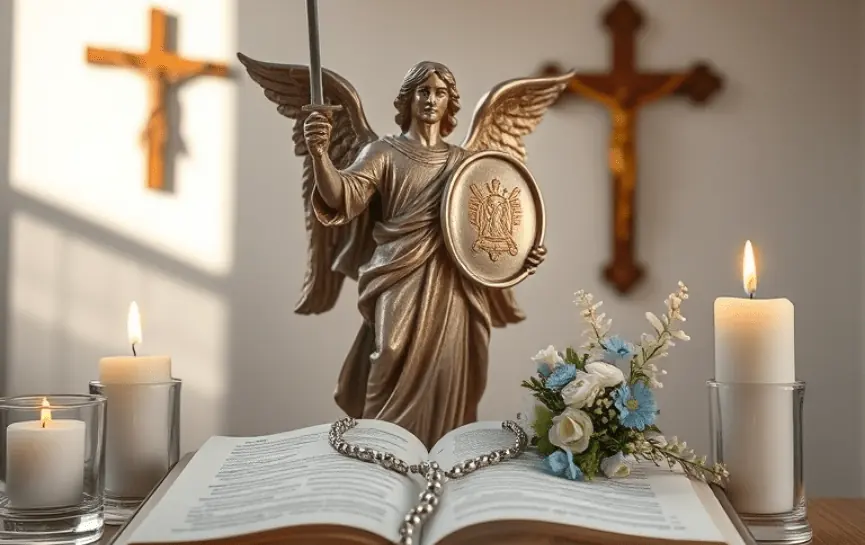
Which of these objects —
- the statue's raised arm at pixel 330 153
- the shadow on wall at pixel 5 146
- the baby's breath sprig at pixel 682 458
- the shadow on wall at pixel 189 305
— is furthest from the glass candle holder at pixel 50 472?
the shadow on wall at pixel 5 146

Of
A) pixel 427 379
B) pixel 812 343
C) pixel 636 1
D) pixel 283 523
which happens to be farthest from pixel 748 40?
pixel 283 523

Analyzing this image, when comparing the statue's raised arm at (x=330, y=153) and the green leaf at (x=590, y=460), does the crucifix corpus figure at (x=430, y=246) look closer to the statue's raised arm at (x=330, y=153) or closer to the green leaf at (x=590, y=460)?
the statue's raised arm at (x=330, y=153)

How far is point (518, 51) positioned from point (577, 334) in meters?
1.02

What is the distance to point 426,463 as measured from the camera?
1146 millimetres

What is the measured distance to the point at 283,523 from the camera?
90cm

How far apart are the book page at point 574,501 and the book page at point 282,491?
6cm

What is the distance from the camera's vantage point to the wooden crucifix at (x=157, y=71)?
3525 millimetres

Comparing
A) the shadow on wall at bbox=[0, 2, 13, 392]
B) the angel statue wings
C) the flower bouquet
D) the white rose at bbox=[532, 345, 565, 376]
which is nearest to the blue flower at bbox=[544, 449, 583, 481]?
the flower bouquet

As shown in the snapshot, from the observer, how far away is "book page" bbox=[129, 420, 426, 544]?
92 centimetres

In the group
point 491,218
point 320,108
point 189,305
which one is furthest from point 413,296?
point 189,305

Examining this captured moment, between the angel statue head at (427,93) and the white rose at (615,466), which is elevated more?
the angel statue head at (427,93)

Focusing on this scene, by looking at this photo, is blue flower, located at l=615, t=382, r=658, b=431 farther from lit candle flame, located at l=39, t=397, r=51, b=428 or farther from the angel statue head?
the angel statue head

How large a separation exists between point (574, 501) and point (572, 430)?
140 mm

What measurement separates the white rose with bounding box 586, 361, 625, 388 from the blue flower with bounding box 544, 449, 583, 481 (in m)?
0.09
